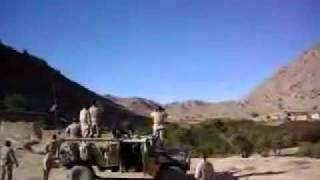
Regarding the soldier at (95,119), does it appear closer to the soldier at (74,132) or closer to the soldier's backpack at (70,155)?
the soldier at (74,132)

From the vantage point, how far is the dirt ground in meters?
Result: 19.8

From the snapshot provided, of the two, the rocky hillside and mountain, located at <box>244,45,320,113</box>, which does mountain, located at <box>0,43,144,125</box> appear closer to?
the rocky hillside

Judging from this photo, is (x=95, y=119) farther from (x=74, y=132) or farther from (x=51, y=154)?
(x=51, y=154)

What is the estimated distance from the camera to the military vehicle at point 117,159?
576 inches

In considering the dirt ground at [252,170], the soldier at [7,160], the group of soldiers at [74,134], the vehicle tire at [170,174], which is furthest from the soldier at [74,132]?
the dirt ground at [252,170]

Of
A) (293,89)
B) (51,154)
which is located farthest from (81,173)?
(293,89)

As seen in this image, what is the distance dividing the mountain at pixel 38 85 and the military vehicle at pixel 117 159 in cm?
4607

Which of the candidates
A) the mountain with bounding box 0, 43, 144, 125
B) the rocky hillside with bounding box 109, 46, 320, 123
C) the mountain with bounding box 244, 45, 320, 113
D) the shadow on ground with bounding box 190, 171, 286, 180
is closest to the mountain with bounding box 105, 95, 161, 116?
the rocky hillside with bounding box 109, 46, 320, 123

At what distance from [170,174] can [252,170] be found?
6979mm

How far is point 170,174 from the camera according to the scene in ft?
48.9

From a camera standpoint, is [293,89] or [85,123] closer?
[85,123]

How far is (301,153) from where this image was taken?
95.1 ft

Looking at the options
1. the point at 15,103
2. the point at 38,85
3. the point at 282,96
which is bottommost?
the point at 15,103

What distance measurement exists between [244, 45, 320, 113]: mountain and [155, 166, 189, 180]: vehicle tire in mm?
94343
